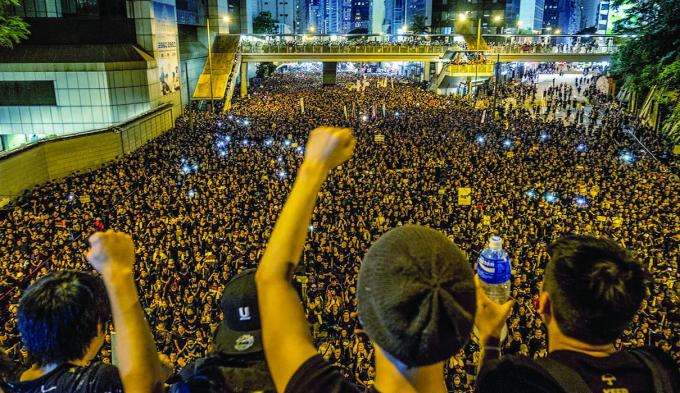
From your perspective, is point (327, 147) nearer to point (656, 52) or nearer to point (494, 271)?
point (494, 271)

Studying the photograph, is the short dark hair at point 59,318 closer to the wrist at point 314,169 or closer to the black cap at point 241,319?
the black cap at point 241,319

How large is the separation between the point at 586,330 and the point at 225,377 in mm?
1300

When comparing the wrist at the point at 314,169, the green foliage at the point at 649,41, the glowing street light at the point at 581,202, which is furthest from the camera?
the green foliage at the point at 649,41

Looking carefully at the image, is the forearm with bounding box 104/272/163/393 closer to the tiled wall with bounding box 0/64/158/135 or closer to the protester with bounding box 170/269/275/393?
the protester with bounding box 170/269/275/393

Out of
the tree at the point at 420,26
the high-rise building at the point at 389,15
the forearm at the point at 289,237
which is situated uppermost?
the high-rise building at the point at 389,15

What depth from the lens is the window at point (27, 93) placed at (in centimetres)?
2670

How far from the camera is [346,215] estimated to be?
12.9 meters

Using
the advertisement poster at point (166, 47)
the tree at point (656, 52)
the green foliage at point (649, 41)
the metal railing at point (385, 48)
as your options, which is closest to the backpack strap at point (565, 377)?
the tree at point (656, 52)

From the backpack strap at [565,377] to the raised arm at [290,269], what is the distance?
0.83 metres

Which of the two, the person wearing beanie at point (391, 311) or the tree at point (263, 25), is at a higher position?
the tree at point (263, 25)

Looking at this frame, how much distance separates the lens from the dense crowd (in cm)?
834

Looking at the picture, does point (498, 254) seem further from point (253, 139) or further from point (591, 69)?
point (591, 69)

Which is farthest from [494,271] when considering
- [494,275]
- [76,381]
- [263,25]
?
[263,25]

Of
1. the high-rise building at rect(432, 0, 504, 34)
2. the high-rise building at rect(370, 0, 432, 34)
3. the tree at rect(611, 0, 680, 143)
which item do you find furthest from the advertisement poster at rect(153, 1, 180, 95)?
the high-rise building at rect(370, 0, 432, 34)
